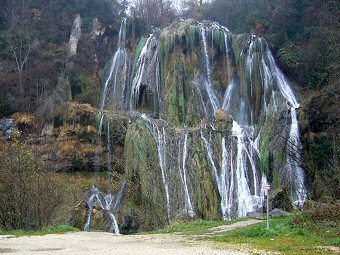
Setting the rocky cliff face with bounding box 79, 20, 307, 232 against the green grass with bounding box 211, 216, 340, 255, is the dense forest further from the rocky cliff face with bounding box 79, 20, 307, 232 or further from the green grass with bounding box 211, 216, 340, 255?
the green grass with bounding box 211, 216, 340, 255

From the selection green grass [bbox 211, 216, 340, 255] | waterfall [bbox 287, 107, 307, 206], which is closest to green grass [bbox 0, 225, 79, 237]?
green grass [bbox 211, 216, 340, 255]

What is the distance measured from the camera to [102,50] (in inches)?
1650

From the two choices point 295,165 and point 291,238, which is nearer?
point 291,238

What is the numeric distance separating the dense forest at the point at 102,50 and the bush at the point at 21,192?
13048 millimetres

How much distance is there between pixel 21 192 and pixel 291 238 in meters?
11.7

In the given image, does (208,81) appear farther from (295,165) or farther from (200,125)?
(295,165)

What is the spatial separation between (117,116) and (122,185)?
17.2 feet

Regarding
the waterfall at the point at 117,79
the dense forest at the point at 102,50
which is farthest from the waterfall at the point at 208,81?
the waterfall at the point at 117,79

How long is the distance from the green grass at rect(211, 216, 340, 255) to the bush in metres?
9.37

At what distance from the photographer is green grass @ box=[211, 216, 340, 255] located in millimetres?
10078

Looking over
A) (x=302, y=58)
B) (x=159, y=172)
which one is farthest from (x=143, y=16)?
(x=159, y=172)

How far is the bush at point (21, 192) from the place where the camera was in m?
19.1

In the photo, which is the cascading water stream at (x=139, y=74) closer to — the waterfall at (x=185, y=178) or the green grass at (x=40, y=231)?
the waterfall at (x=185, y=178)

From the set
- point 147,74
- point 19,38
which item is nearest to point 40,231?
point 147,74
